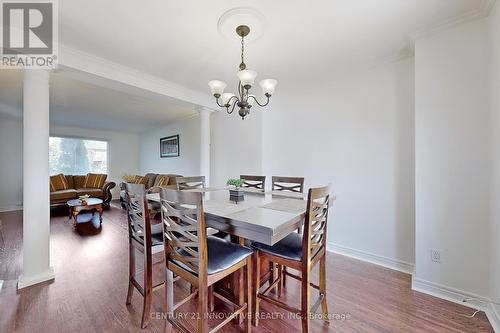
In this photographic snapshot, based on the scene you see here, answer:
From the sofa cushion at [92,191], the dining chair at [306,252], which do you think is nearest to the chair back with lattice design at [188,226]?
the dining chair at [306,252]

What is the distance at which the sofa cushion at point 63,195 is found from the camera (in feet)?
15.9

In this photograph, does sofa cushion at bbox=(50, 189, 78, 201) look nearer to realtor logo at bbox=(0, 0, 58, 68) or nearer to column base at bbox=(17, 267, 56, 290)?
column base at bbox=(17, 267, 56, 290)

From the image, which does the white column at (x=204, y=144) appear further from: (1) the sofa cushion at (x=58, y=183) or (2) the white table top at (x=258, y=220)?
(1) the sofa cushion at (x=58, y=183)

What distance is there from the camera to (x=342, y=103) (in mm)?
2811

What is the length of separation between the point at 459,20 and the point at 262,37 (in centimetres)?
171

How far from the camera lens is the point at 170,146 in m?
6.07

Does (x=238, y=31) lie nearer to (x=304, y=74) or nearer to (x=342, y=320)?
(x=304, y=74)

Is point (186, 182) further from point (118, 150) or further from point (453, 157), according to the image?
point (118, 150)

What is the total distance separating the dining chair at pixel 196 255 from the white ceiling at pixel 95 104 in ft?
7.52

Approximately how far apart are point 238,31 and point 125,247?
3107 mm

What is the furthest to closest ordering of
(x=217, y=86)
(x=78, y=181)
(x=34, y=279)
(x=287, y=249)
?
(x=78, y=181) < (x=34, y=279) < (x=217, y=86) < (x=287, y=249)

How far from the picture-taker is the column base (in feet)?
6.40

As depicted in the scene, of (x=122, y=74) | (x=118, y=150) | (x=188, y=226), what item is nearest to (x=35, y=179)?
(x=122, y=74)

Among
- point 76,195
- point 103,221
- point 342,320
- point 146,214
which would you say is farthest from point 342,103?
point 76,195
